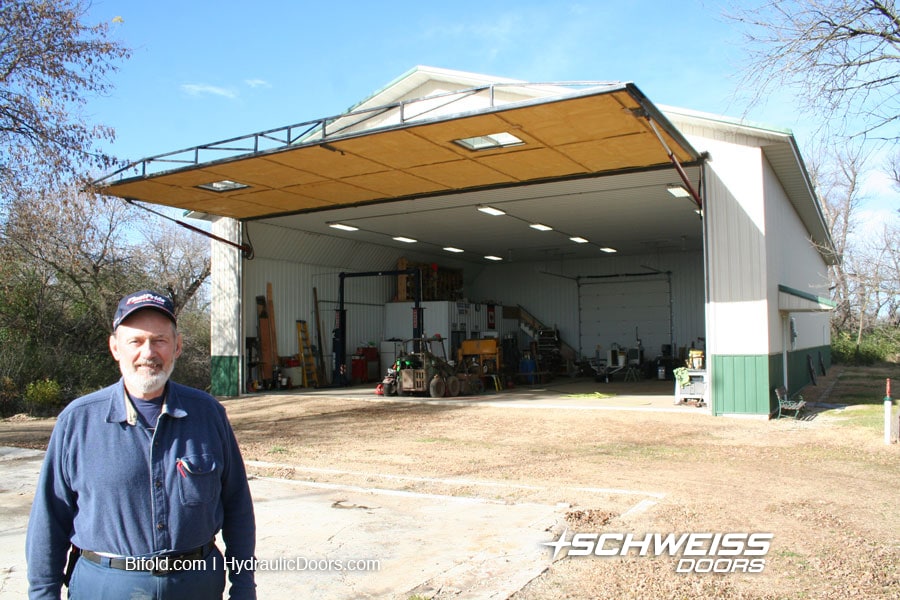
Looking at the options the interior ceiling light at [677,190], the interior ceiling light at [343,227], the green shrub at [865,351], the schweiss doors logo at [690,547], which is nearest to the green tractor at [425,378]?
the interior ceiling light at [343,227]

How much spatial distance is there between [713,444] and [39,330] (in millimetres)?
18451

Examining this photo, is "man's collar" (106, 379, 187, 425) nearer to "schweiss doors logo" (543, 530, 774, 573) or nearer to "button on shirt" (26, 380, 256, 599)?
"button on shirt" (26, 380, 256, 599)

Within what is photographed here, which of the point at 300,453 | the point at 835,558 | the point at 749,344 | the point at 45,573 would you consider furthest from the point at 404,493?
the point at 749,344

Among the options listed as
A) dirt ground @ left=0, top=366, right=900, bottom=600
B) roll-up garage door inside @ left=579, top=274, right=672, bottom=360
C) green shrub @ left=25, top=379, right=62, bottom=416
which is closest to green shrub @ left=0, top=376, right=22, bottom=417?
green shrub @ left=25, top=379, right=62, bottom=416

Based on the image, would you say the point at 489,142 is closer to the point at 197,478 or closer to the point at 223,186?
the point at 223,186

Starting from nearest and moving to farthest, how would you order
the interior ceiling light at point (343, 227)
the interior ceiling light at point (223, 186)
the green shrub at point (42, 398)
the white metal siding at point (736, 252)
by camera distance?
A: the white metal siding at point (736, 252), the interior ceiling light at point (223, 186), the green shrub at point (42, 398), the interior ceiling light at point (343, 227)

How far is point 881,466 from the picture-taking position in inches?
355

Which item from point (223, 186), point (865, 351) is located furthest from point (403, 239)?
point (865, 351)

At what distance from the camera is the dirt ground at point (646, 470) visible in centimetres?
479

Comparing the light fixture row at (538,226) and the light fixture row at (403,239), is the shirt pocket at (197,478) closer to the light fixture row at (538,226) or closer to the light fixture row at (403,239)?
the light fixture row at (538,226)

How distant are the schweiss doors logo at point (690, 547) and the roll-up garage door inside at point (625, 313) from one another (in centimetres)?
2361

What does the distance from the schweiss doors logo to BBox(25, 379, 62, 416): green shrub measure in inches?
637

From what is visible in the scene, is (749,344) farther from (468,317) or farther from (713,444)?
(468,317)

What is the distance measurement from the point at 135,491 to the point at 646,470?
298 inches
